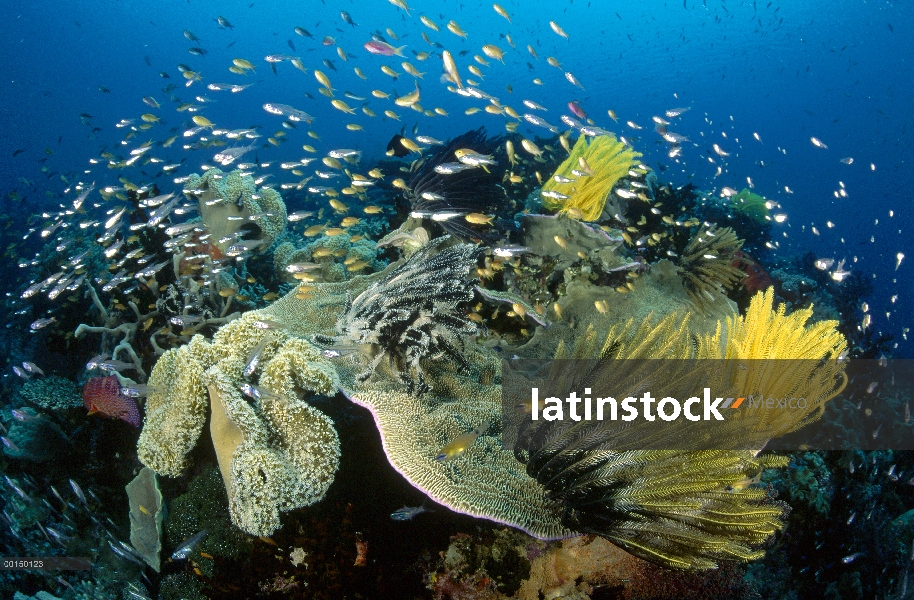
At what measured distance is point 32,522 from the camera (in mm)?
5332

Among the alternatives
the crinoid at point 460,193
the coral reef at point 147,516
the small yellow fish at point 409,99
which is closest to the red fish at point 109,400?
the coral reef at point 147,516

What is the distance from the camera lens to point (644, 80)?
370 feet

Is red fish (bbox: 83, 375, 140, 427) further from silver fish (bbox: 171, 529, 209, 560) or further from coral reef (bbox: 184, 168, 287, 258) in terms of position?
coral reef (bbox: 184, 168, 287, 258)

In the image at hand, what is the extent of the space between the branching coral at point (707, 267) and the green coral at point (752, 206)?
24.6 feet

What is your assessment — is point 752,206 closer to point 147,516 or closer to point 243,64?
point 243,64

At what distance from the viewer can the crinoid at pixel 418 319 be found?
142 inches

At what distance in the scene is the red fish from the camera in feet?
16.4

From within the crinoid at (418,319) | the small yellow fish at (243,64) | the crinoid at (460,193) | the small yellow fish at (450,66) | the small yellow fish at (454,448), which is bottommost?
the small yellow fish at (454,448)

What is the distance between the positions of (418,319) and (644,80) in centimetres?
13348

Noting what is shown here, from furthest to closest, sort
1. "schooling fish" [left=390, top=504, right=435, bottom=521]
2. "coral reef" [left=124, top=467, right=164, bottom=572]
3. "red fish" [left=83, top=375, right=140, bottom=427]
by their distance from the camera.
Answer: "red fish" [left=83, top=375, right=140, bottom=427] < "coral reef" [left=124, top=467, right=164, bottom=572] < "schooling fish" [left=390, top=504, right=435, bottom=521]

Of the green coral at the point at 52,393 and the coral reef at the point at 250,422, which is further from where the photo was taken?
the green coral at the point at 52,393

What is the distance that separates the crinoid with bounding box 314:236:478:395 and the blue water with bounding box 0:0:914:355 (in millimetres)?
91297

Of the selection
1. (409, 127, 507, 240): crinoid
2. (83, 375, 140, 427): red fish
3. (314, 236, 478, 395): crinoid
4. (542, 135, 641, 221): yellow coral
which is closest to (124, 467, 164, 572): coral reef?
(83, 375, 140, 427): red fish

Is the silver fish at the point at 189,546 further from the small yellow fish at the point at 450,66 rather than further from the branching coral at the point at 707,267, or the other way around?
the branching coral at the point at 707,267
